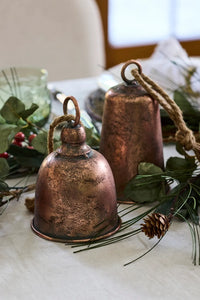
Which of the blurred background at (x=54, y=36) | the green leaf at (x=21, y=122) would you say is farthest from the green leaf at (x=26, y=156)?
the blurred background at (x=54, y=36)

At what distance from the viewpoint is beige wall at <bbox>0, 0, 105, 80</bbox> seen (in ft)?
5.67

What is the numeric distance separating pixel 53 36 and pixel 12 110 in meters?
1.03

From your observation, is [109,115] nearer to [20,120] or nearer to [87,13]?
[20,120]

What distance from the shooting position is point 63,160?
0.63 metres

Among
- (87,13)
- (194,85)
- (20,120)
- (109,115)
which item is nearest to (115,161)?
(109,115)

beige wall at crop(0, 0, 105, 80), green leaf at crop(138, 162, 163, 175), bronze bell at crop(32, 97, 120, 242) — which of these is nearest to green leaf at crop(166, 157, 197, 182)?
green leaf at crop(138, 162, 163, 175)

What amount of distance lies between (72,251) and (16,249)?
6cm

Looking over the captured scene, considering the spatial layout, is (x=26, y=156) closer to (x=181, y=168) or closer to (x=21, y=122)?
(x=21, y=122)

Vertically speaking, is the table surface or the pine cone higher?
the pine cone

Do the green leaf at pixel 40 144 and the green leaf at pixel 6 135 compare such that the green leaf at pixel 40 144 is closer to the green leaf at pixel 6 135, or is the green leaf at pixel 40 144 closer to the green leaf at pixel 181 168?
the green leaf at pixel 6 135

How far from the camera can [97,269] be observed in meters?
0.57

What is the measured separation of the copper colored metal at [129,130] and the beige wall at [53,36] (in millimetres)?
1023

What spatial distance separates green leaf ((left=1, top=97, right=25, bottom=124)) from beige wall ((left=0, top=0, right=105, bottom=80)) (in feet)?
3.10

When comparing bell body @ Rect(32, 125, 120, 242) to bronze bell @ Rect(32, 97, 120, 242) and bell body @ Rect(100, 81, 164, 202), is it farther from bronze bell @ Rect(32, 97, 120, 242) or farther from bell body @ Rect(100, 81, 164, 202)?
bell body @ Rect(100, 81, 164, 202)
